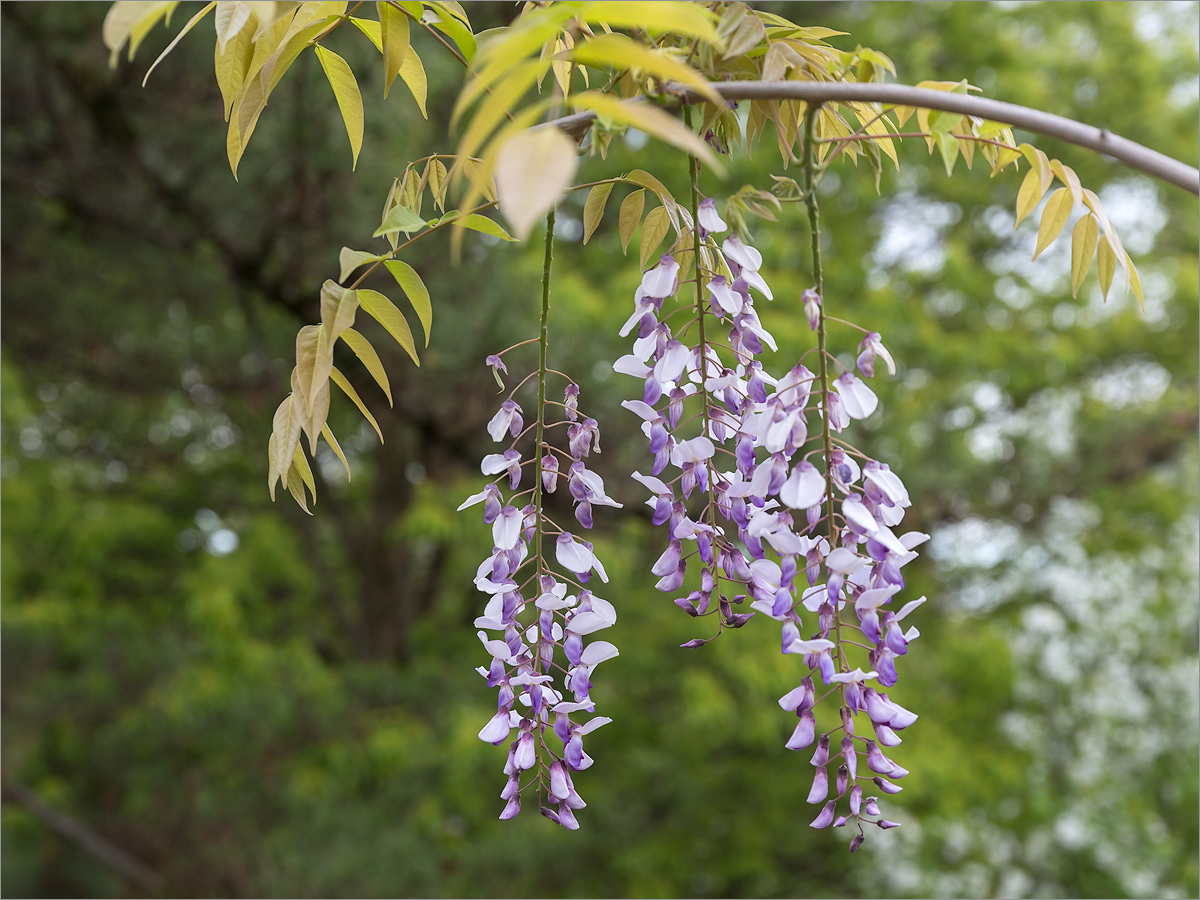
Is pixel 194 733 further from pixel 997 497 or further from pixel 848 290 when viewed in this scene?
pixel 997 497

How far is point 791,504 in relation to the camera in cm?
34

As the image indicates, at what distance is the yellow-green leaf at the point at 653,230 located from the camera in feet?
1.54

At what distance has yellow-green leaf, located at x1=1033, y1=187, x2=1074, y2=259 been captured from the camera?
434mm

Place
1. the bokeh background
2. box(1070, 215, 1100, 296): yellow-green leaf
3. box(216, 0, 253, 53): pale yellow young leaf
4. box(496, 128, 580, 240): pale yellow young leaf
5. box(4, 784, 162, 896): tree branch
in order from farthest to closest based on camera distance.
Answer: box(4, 784, 162, 896): tree branch < the bokeh background < box(1070, 215, 1100, 296): yellow-green leaf < box(216, 0, 253, 53): pale yellow young leaf < box(496, 128, 580, 240): pale yellow young leaf

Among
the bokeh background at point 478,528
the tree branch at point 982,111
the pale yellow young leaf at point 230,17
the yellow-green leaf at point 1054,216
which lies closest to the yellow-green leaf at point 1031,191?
the yellow-green leaf at point 1054,216

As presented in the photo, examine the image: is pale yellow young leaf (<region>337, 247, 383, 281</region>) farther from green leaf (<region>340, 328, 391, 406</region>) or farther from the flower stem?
the flower stem

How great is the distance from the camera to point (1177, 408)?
3107 mm

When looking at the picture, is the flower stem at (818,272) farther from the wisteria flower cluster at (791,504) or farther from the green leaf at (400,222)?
the green leaf at (400,222)

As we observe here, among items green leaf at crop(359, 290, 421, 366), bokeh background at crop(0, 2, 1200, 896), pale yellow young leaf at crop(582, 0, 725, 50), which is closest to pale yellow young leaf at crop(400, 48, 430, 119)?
green leaf at crop(359, 290, 421, 366)

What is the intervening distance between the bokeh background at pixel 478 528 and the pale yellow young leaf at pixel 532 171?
1604mm

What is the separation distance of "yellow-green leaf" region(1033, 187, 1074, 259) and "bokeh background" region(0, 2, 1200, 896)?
4.85 feet

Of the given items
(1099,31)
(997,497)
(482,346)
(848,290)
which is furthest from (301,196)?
(1099,31)

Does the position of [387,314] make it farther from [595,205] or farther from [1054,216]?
[1054,216]

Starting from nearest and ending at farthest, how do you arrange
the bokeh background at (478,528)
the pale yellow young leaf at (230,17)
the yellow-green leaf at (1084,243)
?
the pale yellow young leaf at (230,17) < the yellow-green leaf at (1084,243) < the bokeh background at (478,528)
